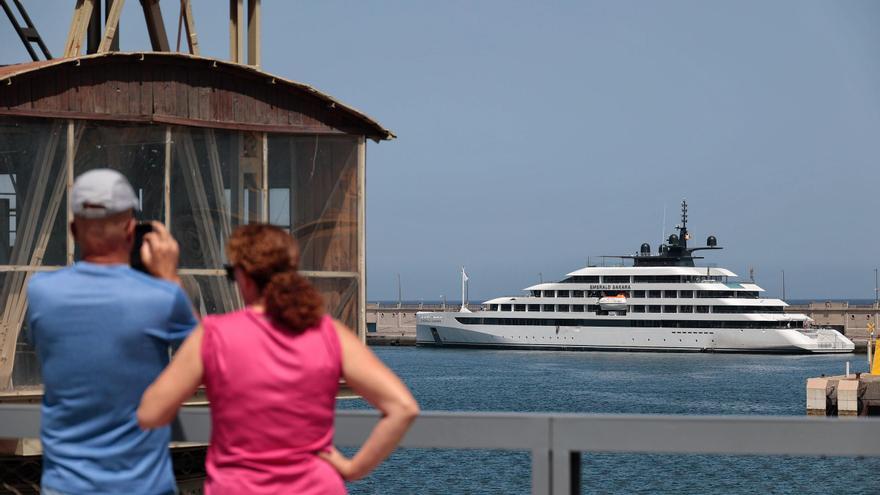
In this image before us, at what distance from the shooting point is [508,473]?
3953cm

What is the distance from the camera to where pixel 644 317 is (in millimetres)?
118500

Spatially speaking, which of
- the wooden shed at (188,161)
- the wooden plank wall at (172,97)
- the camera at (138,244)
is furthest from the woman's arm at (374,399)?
the wooden plank wall at (172,97)

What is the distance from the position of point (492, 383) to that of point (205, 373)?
250 ft

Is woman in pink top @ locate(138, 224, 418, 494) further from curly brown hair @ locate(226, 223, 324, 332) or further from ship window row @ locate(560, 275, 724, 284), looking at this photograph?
ship window row @ locate(560, 275, 724, 284)

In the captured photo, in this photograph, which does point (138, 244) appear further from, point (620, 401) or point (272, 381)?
point (620, 401)

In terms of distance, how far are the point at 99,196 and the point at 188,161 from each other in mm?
12139

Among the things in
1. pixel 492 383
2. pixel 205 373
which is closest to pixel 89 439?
pixel 205 373

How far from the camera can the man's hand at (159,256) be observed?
3578mm

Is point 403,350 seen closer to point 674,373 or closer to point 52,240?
point 674,373

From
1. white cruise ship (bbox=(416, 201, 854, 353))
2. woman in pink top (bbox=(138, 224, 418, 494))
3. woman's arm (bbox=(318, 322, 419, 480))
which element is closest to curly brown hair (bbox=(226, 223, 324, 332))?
woman in pink top (bbox=(138, 224, 418, 494))

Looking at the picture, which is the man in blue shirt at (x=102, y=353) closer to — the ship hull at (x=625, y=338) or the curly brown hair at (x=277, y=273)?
the curly brown hair at (x=277, y=273)

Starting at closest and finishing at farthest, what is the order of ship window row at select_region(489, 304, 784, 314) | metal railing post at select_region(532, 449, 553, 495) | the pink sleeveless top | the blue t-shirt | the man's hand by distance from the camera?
the pink sleeveless top
the blue t-shirt
the man's hand
metal railing post at select_region(532, 449, 553, 495)
ship window row at select_region(489, 304, 784, 314)

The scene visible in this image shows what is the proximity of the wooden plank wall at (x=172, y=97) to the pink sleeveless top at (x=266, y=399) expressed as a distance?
11.7 metres

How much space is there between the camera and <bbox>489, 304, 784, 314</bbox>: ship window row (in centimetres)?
11625
